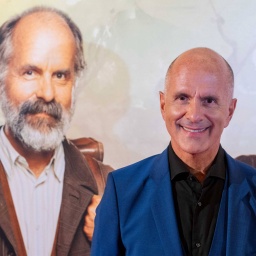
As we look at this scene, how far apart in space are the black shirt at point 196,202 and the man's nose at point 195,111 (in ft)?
0.45

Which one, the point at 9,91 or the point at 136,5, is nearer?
the point at 9,91

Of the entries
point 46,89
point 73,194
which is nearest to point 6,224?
point 73,194

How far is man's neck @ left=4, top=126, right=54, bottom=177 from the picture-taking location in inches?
75.5

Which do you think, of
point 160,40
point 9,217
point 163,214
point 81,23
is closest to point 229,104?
point 163,214

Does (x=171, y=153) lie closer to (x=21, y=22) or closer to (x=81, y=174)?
(x=81, y=174)

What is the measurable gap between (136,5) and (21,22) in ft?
1.75

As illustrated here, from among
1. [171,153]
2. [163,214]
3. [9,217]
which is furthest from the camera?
[9,217]

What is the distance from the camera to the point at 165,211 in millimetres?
1208

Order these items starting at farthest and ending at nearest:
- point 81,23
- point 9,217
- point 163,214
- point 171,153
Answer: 1. point 81,23
2. point 9,217
3. point 171,153
4. point 163,214

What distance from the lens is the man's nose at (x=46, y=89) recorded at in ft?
6.25

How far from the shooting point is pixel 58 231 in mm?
1903

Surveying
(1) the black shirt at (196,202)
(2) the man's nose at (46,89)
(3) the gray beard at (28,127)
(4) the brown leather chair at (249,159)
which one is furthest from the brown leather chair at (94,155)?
(1) the black shirt at (196,202)

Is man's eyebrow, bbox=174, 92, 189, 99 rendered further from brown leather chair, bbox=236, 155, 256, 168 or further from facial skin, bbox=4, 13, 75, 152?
brown leather chair, bbox=236, 155, 256, 168

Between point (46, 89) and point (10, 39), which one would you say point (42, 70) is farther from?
point (10, 39)
